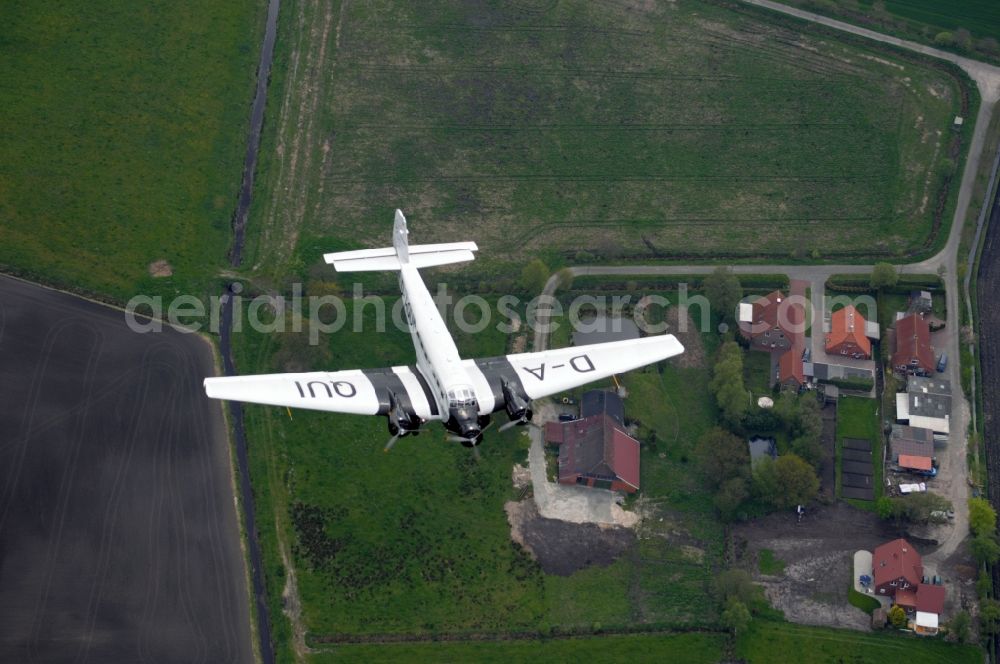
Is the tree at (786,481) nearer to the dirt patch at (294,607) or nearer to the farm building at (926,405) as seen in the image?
the farm building at (926,405)

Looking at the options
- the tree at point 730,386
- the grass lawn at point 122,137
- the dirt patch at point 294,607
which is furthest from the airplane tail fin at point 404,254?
the dirt patch at point 294,607

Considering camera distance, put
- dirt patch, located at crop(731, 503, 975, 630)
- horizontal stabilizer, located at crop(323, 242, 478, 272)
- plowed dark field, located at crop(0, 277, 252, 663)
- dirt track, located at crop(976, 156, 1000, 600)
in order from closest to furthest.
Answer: plowed dark field, located at crop(0, 277, 252, 663) < dirt patch, located at crop(731, 503, 975, 630) < horizontal stabilizer, located at crop(323, 242, 478, 272) < dirt track, located at crop(976, 156, 1000, 600)

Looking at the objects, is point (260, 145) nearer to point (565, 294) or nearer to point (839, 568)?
point (565, 294)

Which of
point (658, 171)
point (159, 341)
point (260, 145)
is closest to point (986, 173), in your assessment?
point (658, 171)

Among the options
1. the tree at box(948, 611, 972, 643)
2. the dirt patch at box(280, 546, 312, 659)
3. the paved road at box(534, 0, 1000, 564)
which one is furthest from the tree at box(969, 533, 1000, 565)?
the dirt patch at box(280, 546, 312, 659)

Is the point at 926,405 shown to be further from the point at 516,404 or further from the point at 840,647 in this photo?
the point at 516,404

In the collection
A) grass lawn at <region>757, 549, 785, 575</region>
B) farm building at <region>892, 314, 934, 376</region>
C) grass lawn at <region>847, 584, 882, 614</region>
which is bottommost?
grass lawn at <region>847, 584, 882, 614</region>

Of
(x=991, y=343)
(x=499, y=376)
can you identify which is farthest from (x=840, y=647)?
(x=991, y=343)

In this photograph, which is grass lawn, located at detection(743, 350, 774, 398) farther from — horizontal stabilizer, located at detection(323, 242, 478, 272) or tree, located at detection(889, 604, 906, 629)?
horizontal stabilizer, located at detection(323, 242, 478, 272)
